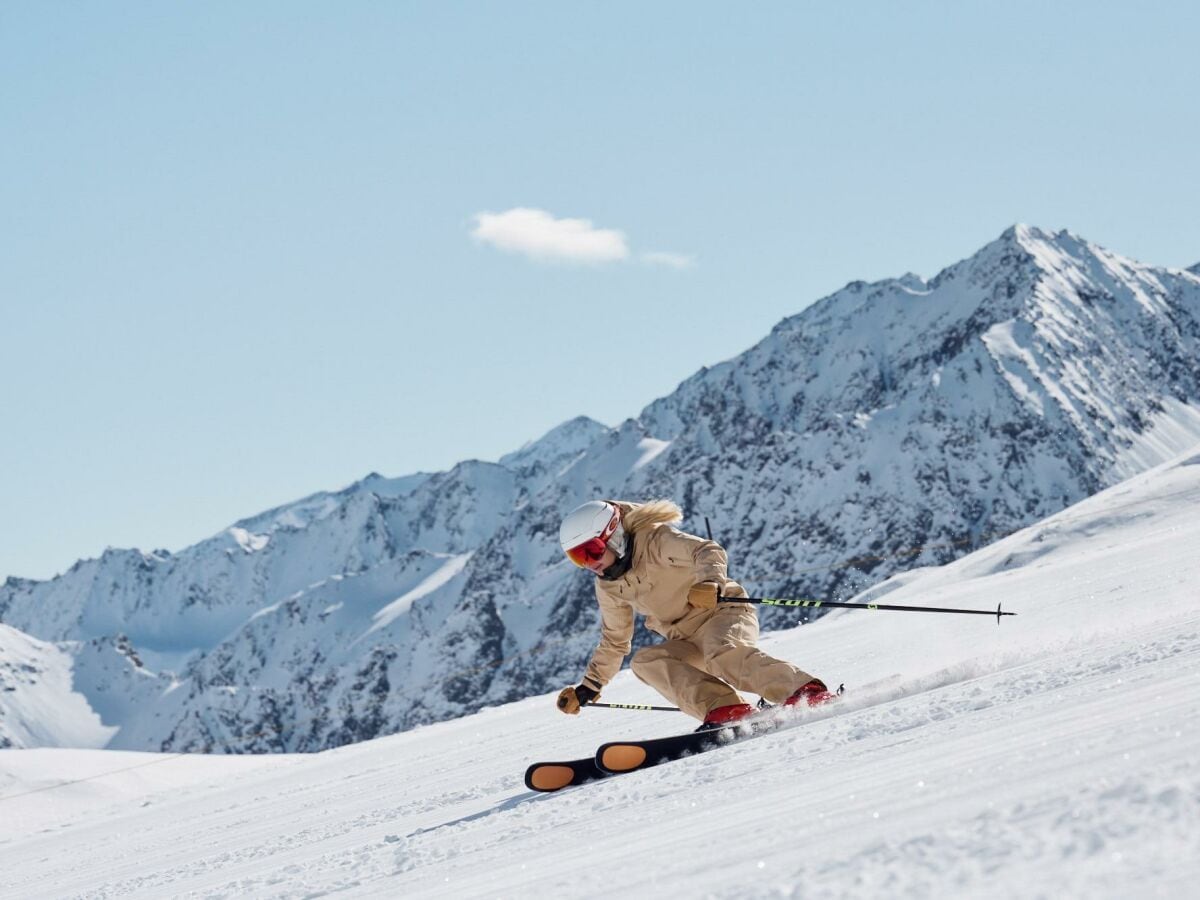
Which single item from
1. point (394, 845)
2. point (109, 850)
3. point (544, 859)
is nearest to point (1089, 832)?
point (544, 859)

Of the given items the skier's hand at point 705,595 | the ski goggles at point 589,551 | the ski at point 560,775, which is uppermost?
the ski goggles at point 589,551

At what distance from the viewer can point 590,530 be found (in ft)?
23.2

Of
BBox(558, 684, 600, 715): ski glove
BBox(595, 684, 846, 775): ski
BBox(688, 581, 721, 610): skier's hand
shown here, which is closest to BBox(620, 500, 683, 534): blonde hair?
BBox(688, 581, 721, 610): skier's hand

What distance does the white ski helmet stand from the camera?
23.3ft

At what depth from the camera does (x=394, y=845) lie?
5.21 metres

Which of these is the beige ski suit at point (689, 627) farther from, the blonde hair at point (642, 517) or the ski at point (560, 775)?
the ski at point (560, 775)

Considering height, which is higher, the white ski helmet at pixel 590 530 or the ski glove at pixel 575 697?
the white ski helmet at pixel 590 530

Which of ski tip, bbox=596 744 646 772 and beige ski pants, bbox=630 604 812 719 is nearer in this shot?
ski tip, bbox=596 744 646 772

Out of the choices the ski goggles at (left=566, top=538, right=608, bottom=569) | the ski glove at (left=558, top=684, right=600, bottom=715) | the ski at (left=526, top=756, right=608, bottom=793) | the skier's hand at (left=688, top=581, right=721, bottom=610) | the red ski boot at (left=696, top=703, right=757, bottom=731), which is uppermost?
the ski goggles at (left=566, top=538, right=608, bottom=569)

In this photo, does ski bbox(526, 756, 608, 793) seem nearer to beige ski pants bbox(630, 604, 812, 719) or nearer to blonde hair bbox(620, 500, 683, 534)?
beige ski pants bbox(630, 604, 812, 719)

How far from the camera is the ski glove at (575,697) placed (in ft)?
24.5

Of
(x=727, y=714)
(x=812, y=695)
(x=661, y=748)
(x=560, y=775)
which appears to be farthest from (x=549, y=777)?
(x=812, y=695)

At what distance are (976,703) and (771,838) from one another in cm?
182

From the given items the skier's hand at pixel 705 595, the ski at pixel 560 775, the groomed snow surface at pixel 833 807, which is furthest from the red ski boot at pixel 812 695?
the ski at pixel 560 775
